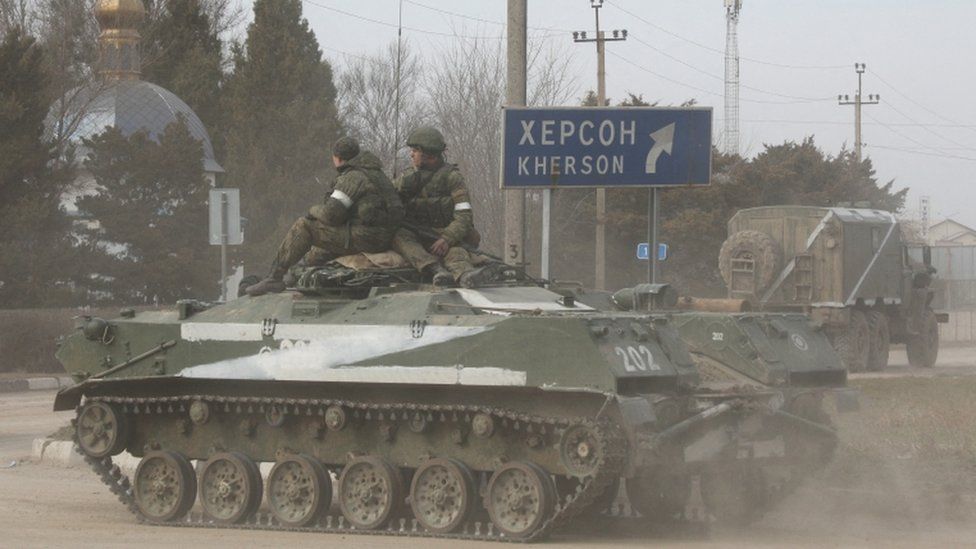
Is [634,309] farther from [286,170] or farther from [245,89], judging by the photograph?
[245,89]

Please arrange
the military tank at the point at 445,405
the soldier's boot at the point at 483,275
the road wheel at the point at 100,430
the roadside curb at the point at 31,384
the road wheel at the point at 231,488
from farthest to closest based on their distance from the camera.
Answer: the roadside curb at the point at 31,384, the road wheel at the point at 100,430, the road wheel at the point at 231,488, the soldier's boot at the point at 483,275, the military tank at the point at 445,405

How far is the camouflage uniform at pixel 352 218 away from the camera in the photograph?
1345 centimetres

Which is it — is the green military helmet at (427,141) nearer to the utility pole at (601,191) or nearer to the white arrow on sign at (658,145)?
the white arrow on sign at (658,145)

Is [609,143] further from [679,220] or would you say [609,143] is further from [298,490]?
[679,220]

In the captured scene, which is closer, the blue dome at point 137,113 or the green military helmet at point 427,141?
the green military helmet at point 427,141

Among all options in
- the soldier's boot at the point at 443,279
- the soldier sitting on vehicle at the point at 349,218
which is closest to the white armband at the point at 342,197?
the soldier sitting on vehicle at the point at 349,218

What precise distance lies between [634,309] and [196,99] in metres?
45.8

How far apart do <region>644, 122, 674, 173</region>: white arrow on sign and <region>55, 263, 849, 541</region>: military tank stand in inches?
89.7

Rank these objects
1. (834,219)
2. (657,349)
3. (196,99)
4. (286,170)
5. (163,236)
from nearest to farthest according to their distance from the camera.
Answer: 1. (657,349)
2. (834,219)
3. (163,236)
4. (286,170)
5. (196,99)

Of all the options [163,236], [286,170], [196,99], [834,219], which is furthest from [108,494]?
[196,99]

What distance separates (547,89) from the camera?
40000 millimetres

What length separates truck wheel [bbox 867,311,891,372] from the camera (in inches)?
1204

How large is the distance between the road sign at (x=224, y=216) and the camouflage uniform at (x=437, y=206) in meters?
7.35

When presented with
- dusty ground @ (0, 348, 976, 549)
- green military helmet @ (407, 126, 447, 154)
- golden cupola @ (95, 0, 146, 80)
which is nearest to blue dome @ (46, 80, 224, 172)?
golden cupola @ (95, 0, 146, 80)
